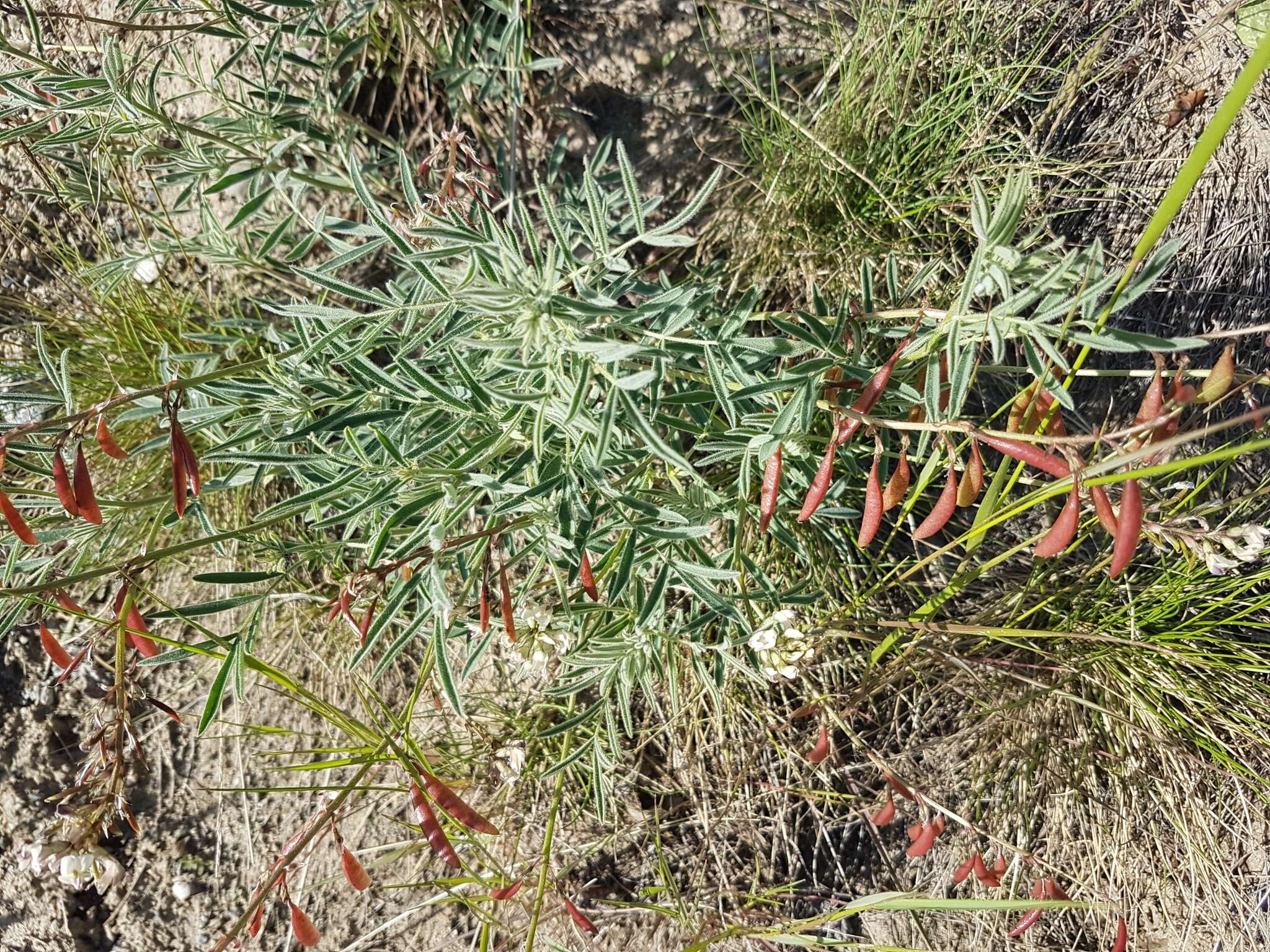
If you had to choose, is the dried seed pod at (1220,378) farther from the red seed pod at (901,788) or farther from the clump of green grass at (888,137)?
the clump of green grass at (888,137)

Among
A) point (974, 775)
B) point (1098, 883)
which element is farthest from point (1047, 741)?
point (1098, 883)

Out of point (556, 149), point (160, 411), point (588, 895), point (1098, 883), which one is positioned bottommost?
point (588, 895)

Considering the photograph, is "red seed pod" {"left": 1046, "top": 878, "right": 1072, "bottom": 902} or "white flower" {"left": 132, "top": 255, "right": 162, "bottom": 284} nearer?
"red seed pod" {"left": 1046, "top": 878, "right": 1072, "bottom": 902}

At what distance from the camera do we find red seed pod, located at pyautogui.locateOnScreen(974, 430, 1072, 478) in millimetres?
1324

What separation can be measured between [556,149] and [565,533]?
4.28 ft

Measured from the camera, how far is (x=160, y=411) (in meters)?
1.96

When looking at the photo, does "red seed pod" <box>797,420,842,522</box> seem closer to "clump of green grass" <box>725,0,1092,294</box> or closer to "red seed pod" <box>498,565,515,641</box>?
"red seed pod" <box>498,565,515,641</box>

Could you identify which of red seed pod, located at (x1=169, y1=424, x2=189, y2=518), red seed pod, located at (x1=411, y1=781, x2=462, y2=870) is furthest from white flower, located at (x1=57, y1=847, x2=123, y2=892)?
red seed pod, located at (x1=169, y1=424, x2=189, y2=518)

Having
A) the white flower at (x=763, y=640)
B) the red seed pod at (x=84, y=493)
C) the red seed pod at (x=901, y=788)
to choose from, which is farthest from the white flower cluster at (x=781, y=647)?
the red seed pod at (x=84, y=493)

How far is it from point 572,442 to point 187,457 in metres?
0.71

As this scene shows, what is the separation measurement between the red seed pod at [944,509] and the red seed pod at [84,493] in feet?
4.60

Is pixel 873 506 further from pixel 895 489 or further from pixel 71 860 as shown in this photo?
pixel 71 860

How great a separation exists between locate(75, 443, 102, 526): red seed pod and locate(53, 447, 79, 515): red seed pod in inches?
0.4

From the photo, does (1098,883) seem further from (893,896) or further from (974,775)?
(893,896)
